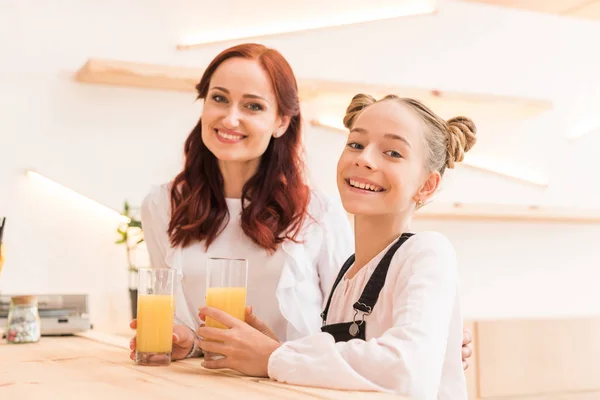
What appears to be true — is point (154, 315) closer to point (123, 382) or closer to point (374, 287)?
point (123, 382)

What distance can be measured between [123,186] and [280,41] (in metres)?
1.04

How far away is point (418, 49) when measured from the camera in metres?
3.86

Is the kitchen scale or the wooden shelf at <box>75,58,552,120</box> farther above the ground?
the wooden shelf at <box>75,58,552,120</box>

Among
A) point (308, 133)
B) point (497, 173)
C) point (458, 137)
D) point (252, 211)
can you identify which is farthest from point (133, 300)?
point (497, 173)

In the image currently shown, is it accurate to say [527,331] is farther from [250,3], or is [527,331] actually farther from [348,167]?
[348,167]

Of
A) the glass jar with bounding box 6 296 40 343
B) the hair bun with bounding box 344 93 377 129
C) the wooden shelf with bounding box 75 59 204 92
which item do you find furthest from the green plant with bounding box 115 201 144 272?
the hair bun with bounding box 344 93 377 129

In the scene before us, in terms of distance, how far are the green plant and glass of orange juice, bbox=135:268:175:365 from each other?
5.71ft

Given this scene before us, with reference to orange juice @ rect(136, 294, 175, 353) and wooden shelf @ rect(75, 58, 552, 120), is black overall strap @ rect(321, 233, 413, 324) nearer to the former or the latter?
orange juice @ rect(136, 294, 175, 353)

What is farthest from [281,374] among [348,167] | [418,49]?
[418,49]

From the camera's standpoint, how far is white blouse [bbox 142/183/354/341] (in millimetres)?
1819

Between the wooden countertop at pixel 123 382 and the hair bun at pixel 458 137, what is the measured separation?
633mm

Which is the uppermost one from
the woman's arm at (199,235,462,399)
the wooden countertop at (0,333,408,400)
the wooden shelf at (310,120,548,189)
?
the wooden shelf at (310,120,548,189)

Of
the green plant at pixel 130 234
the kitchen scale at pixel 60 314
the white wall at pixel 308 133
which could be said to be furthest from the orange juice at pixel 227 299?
the white wall at pixel 308 133

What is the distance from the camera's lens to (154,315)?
4.53 feet
